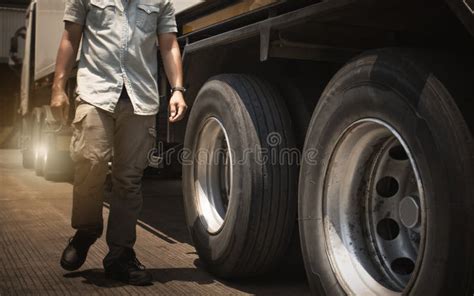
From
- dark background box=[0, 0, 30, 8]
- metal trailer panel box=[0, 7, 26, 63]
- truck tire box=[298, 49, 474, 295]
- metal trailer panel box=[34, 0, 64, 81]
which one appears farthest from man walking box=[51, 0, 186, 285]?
dark background box=[0, 0, 30, 8]

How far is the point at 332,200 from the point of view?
274 cm

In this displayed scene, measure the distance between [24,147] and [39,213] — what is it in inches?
272

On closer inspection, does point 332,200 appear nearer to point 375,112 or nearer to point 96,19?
point 375,112

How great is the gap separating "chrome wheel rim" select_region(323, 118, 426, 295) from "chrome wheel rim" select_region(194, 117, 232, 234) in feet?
3.86

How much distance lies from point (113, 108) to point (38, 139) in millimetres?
8352

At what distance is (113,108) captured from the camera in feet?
11.3

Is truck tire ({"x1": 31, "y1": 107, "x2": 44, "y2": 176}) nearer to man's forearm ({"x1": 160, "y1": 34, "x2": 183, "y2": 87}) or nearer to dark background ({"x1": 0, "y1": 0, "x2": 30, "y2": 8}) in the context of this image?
man's forearm ({"x1": 160, "y1": 34, "x2": 183, "y2": 87})

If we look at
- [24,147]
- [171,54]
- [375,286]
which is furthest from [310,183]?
[24,147]

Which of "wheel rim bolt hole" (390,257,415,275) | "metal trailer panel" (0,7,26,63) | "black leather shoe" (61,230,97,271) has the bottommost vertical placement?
"black leather shoe" (61,230,97,271)

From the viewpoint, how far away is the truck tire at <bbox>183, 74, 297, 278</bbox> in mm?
3332

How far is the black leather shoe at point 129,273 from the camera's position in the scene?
3.50 m

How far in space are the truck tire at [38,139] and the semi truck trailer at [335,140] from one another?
6.89 meters

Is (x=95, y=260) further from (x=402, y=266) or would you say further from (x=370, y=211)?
(x=402, y=266)

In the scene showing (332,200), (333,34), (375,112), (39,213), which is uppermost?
(333,34)
